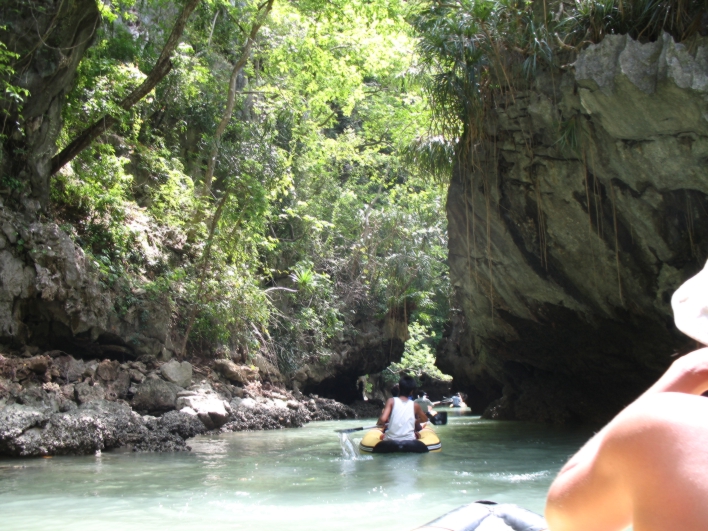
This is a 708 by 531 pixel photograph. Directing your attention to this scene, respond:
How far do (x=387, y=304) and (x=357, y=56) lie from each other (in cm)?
934

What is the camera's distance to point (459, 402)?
1217 inches

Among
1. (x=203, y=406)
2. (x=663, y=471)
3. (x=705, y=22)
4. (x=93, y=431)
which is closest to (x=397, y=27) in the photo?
(x=705, y=22)

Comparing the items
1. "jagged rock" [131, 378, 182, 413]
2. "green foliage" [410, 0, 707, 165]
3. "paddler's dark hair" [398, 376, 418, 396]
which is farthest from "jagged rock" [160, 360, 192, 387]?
"green foliage" [410, 0, 707, 165]

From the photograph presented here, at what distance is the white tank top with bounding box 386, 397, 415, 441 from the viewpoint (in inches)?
366

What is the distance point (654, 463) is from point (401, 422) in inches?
344

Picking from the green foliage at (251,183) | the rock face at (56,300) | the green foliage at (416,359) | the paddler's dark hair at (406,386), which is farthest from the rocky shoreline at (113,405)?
the green foliage at (416,359)

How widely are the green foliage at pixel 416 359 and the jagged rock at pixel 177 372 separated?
13.9m

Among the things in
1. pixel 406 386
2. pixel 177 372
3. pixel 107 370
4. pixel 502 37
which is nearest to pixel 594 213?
pixel 502 37

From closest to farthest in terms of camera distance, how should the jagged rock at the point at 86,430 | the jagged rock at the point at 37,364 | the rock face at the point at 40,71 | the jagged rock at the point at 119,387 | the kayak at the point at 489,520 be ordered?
the kayak at the point at 489,520 → the jagged rock at the point at 86,430 → the jagged rock at the point at 37,364 → the rock face at the point at 40,71 → the jagged rock at the point at 119,387

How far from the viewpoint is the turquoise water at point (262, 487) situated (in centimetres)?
495

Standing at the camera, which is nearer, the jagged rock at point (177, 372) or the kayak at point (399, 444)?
the kayak at point (399, 444)

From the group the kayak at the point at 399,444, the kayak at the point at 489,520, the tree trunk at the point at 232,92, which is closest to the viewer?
the kayak at the point at 489,520

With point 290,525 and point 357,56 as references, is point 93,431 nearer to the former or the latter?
point 290,525

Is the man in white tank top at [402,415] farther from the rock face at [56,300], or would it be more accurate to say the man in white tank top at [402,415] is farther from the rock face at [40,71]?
the rock face at [40,71]
